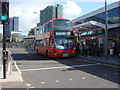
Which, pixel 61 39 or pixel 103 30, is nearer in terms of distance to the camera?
pixel 61 39

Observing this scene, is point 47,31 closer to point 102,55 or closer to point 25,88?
point 102,55

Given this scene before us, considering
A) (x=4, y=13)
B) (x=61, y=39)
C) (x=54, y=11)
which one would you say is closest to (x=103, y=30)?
(x=61, y=39)

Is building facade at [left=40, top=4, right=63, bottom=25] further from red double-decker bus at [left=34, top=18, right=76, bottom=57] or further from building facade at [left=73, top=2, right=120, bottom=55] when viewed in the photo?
red double-decker bus at [left=34, top=18, right=76, bottom=57]

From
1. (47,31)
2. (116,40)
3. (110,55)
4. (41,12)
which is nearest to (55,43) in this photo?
(47,31)

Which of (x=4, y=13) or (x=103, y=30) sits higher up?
(x=103, y=30)

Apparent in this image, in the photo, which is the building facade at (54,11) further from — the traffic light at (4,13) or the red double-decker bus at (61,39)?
the traffic light at (4,13)

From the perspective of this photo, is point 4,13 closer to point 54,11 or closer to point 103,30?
point 103,30

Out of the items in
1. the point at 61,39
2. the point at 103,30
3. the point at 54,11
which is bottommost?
the point at 61,39

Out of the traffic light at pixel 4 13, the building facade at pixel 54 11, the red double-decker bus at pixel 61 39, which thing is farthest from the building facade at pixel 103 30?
the traffic light at pixel 4 13

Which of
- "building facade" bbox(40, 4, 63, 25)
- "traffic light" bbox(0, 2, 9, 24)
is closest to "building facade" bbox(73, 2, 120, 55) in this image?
"building facade" bbox(40, 4, 63, 25)

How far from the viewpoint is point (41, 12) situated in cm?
3619

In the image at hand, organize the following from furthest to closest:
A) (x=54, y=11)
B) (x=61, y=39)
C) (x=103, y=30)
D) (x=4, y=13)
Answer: (x=54, y=11) → (x=103, y=30) → (x=61, y=39) → (x=4, y=13)

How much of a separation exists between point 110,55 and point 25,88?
14.0m

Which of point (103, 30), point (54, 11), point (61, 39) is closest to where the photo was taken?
point (61, 39)
